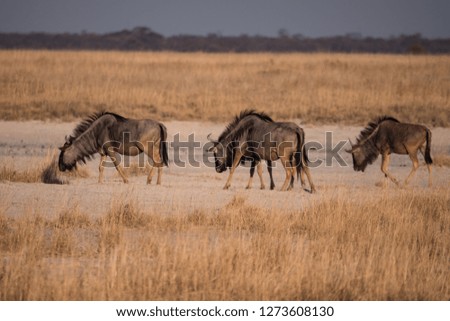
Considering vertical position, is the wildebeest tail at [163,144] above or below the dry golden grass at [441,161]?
above

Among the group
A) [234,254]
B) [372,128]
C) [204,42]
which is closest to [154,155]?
[372,128]

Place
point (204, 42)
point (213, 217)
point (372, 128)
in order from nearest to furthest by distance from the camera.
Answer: point (213, 217), point (372, 128), point (204, 42)

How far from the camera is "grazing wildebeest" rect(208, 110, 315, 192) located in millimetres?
11266

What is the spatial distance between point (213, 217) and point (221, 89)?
41.8 feet

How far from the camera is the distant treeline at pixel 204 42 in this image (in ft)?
284

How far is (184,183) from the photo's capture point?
470 inches

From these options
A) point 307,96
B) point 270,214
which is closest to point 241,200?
point 270,214

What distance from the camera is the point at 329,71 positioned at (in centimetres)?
2527

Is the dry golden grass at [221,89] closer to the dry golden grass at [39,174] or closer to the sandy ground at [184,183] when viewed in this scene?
the sandy ground at [184,183]

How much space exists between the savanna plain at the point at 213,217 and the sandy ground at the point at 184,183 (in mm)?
39

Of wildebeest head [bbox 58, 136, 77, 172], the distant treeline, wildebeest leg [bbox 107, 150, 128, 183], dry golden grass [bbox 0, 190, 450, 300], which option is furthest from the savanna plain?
the distant treeline

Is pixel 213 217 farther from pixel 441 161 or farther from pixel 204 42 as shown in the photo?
pixel 204 42

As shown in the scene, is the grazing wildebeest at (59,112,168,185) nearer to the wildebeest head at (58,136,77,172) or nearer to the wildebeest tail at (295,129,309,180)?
the wildebeest head at (58,136,77,172)

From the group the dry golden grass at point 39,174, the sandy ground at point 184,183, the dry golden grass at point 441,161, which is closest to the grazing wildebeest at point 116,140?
the dry golden grass at point 39,174
